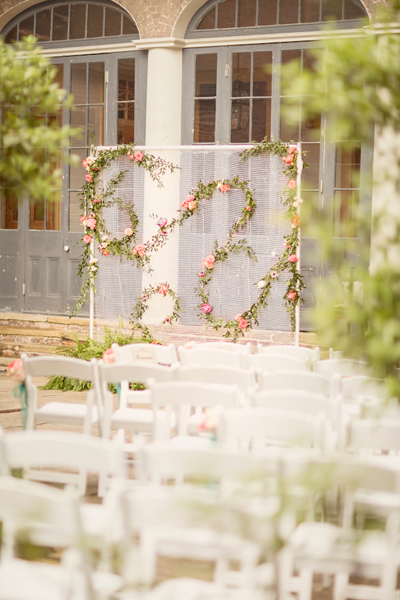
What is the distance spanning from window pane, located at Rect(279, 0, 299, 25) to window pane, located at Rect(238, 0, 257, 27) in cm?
31

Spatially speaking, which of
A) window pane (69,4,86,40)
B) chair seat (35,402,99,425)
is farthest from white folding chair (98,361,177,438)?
window pane (69,4,86,40)

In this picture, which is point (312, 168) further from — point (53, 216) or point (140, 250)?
point (53, 216)

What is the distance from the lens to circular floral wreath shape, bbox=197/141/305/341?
6.54m

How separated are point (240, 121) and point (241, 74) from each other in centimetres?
54

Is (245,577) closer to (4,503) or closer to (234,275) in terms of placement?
(4,503)

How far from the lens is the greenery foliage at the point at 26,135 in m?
2.30

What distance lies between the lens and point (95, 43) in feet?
28.7

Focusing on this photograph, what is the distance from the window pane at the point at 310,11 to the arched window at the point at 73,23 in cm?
196

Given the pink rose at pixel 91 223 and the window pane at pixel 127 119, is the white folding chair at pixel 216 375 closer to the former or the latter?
the pink rose at pixel 91 223

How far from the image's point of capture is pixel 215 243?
22.5 feet

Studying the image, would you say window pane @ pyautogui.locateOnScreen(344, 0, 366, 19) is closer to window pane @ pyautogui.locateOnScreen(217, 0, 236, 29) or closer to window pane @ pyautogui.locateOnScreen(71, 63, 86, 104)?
window pane @ pyautogui.locateOnScreen(217, 0, 236, 29)

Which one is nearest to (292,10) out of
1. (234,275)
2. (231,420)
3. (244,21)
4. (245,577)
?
(244,21)

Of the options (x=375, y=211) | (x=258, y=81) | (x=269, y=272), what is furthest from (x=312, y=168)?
(x=375, y=211)

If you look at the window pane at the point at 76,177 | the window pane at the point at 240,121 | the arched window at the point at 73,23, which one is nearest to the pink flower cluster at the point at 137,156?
the window pane at the point at 240,121
